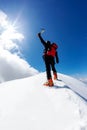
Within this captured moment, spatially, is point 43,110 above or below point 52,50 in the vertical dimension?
below

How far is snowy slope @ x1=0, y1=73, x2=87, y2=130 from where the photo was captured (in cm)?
648

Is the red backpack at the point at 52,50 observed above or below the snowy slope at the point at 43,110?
above

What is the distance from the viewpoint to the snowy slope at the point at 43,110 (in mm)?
6479

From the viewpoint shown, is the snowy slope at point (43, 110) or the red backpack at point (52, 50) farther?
the red backpack at point (52, 50)

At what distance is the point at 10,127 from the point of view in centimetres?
686

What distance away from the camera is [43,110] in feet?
25.1

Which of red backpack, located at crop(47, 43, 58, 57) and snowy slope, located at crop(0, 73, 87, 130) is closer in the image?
snowy slope, located at crop(0, 73, 87, 130)

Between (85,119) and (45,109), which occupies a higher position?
(45,109)

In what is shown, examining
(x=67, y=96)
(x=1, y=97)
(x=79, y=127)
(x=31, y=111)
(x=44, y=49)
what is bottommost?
(x=79, y=127)

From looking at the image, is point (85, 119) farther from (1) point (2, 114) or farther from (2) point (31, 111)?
(1) point (2, 114)

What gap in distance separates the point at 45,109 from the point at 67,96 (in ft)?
4.02

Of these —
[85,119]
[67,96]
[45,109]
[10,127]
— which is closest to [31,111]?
[45,109]

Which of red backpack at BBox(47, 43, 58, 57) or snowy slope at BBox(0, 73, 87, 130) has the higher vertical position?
red backpack at BBox(47, 43, 58, 57)

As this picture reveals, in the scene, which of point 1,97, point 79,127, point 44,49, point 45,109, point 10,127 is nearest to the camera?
point 79,127
